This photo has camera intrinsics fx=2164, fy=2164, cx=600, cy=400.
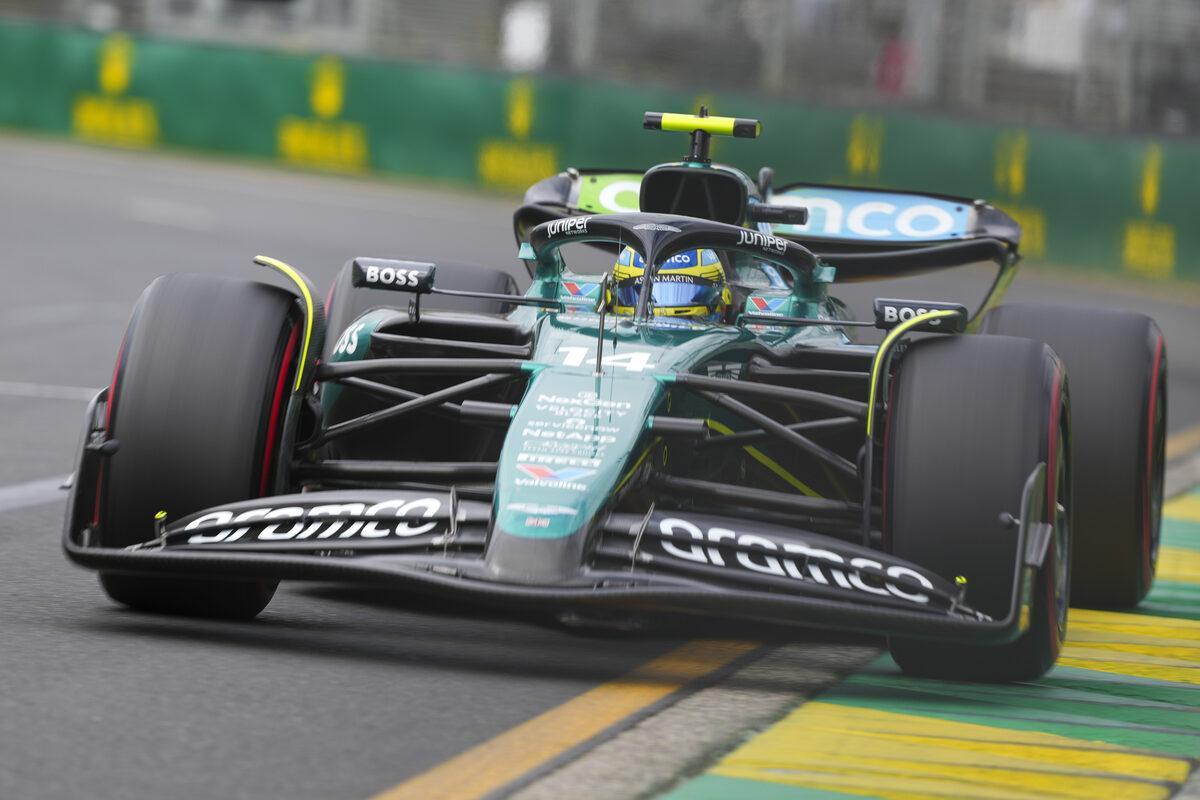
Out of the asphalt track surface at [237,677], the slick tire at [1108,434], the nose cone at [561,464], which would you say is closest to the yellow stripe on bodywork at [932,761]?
the asphalt track surface at [237,677]

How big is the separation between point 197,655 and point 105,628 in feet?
1.32

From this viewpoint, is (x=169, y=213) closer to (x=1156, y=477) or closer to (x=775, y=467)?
(x=1156, y=477)

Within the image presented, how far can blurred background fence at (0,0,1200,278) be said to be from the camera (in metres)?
21.9

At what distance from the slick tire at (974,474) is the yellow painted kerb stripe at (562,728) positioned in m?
0.55

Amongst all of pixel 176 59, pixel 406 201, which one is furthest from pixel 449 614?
pixel 176 59

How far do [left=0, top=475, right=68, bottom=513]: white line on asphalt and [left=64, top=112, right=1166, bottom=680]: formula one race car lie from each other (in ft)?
4.99

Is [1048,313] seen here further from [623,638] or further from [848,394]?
[623,638]

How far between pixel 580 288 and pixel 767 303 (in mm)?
627

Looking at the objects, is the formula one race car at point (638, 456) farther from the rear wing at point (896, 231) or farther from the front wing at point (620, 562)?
the rear wing at point (896, 231)

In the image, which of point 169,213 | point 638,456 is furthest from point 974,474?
point 169,213

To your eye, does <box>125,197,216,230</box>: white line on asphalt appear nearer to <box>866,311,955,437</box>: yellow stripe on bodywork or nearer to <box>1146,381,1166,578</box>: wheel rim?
<box>1146,381,1166,578</box>: wheel rim

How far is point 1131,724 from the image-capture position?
5422 millimetres

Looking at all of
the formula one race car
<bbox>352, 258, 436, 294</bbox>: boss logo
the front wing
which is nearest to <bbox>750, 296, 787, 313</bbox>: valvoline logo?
the formula one race car

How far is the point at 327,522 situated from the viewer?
5539mm
